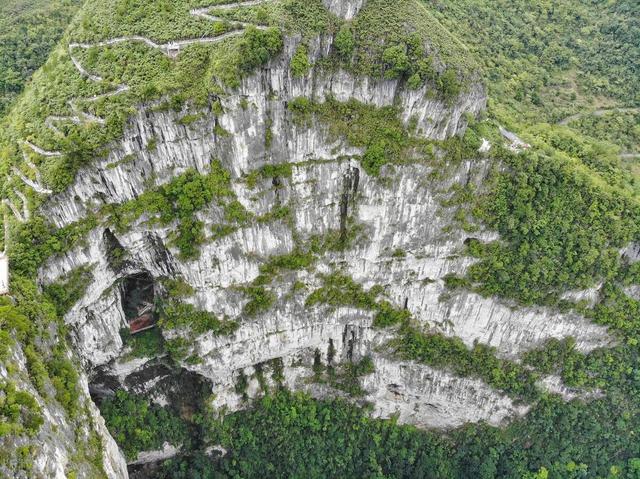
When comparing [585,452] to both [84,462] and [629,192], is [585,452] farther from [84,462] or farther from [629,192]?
[84,462]

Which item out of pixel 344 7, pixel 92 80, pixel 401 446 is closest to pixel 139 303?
pixel 92 80

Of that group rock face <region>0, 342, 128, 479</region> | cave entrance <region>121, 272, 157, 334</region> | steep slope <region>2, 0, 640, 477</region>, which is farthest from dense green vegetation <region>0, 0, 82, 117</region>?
rock face <region>0, 342, 128, 479</region>

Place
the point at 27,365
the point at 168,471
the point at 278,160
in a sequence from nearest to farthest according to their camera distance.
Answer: the point at 27,365 → the point at 278,160 → the point at 168,471

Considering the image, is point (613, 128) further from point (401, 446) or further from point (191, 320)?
point (191, 320)

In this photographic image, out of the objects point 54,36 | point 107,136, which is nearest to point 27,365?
point 107,136

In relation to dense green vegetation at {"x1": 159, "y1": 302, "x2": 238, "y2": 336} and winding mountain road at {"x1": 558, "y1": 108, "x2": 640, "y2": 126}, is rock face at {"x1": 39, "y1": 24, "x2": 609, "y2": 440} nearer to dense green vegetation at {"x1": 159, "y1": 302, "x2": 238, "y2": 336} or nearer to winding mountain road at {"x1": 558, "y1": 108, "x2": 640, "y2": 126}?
dense green vegetation at {"x1": 159, "y1": 302, "x2": 238, "y2": 336}

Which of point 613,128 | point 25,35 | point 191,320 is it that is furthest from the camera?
point 613,128
